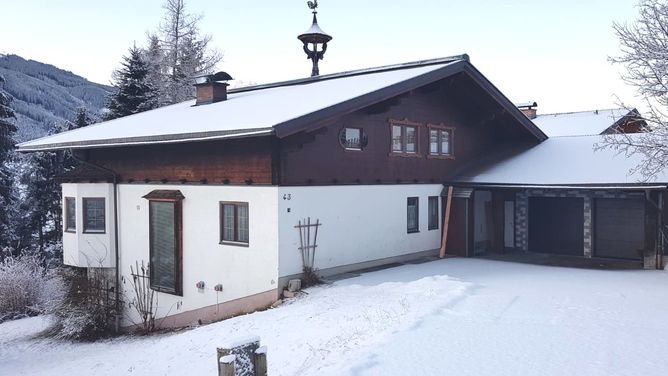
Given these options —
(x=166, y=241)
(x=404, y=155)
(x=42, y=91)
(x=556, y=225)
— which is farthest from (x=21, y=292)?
(x=42, y=91)

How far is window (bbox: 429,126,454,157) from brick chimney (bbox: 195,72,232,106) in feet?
22.0

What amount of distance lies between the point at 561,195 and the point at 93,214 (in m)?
14.0

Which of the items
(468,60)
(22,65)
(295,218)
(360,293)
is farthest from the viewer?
(22,65)

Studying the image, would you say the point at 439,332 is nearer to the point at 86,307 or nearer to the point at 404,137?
the point at 404,137

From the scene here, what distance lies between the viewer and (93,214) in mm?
15977

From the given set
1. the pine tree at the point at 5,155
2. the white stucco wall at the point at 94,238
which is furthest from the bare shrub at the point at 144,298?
the pine tree at the point at 5,155

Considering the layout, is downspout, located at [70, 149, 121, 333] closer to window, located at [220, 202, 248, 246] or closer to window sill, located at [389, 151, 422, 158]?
window, located at [220, 202, 248, 246]

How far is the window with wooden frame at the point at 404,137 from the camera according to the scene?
49.3 feet

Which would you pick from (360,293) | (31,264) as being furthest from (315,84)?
(31,264)

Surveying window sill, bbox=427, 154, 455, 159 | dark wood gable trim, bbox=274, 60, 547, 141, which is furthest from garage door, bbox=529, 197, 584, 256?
window sill, bbox=427, 154, 455, 159

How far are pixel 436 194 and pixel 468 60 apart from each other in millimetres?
4018

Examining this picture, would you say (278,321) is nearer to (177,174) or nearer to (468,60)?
(177,174)

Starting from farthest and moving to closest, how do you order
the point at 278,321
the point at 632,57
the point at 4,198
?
the point at 4,198 → the point at 632,57 → the point at 278,321

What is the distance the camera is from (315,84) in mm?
17156
